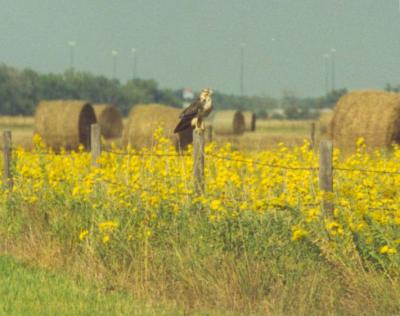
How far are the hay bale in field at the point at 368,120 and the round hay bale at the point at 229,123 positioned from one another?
19.0 meters

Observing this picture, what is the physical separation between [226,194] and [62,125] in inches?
909

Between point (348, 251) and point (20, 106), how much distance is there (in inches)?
3451

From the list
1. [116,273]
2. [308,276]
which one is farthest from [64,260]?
[308,276]

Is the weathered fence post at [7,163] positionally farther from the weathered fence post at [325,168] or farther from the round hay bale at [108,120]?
the round hay bale at [108,120]

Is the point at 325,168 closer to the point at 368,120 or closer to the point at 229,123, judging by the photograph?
the point at 368,120

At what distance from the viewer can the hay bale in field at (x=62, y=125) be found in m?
32.2

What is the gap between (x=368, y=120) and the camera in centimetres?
2769

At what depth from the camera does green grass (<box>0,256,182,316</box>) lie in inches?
341

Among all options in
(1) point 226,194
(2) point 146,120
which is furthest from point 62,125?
(1) point 226,194

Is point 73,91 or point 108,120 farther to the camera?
point 73,91

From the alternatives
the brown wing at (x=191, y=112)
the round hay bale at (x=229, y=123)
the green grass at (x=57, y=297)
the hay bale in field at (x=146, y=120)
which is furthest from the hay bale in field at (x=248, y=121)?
the green grass at (x=57, y=297)

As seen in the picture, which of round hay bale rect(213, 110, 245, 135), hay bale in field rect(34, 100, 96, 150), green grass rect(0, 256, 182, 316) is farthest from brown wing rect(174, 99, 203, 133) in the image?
round hay bale rect(213, 110, 245, 135)

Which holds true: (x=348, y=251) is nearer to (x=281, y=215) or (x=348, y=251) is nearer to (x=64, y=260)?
(x=281, y=215)

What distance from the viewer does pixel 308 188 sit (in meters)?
→ 9.83
